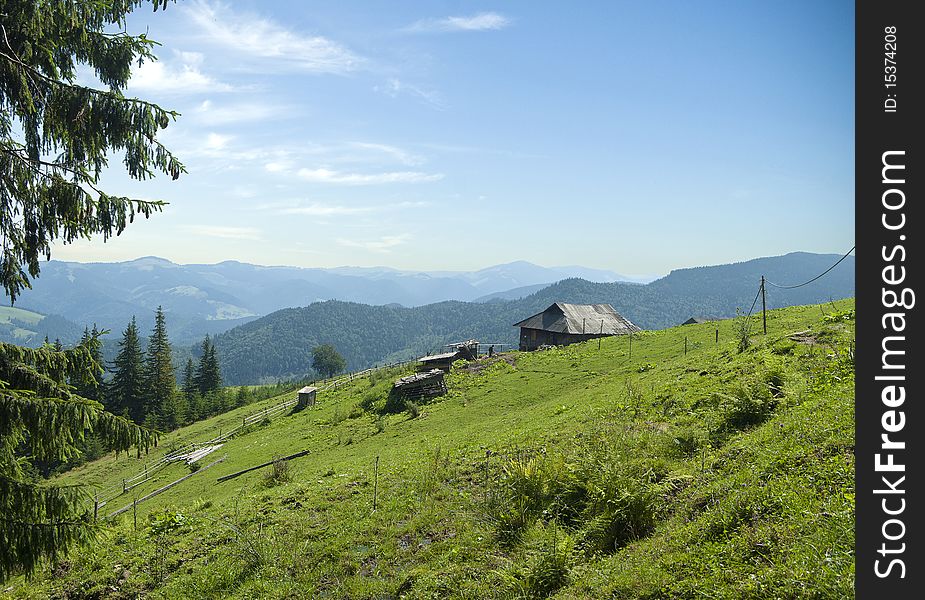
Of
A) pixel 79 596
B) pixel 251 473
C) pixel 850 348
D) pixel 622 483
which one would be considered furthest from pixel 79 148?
pixel 850 348

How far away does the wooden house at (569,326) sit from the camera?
47.1 meters

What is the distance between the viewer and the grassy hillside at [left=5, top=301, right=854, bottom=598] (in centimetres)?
615

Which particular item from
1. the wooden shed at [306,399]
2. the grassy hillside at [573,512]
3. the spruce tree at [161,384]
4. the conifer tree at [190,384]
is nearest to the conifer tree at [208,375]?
the conifer tree at [190,384]

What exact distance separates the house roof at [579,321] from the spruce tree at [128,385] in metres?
46.5

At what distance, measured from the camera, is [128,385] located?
191ft

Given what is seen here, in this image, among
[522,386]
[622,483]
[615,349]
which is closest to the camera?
[622,483]

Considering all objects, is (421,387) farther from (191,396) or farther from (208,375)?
(208,375)

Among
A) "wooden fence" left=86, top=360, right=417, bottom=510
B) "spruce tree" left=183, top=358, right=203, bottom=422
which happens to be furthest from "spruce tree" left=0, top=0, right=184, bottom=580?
"spruce tree" left=183, top=358, right=203, bottom=422

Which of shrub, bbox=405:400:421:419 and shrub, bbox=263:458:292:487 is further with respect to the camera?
shrub, bbox=405:400:421:419

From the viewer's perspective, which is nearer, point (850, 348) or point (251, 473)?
point (850, 348)

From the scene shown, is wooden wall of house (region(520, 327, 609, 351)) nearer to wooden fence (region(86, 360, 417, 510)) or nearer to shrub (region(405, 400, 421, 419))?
shrub (region(405, 400, 421, 419))
